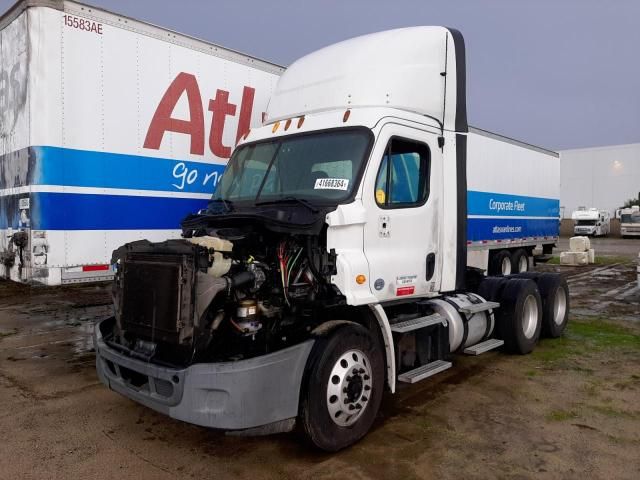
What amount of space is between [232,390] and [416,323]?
2152 mm

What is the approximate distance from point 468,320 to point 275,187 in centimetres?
280

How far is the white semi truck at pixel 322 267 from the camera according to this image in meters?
3.70

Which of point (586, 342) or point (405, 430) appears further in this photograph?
point (586, 342)

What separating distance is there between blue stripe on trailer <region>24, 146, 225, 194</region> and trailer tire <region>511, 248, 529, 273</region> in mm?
9627

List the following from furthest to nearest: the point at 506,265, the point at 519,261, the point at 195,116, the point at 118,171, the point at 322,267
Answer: the point at 519,261, the point at 506,265, the point at 195,116, the point at 118,171, the point at 322,267

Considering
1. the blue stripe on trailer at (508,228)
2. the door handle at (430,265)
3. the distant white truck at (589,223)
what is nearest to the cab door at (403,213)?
the door handle at (430,265)

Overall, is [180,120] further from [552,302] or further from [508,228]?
[508,228]

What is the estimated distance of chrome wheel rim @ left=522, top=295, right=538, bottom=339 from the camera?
6.95m

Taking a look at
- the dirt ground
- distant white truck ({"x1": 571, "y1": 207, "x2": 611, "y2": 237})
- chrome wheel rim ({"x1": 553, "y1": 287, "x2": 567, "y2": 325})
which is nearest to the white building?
distant white truck ({"x1": 571, "y1": 207, "x2": 611, "y2": 237})

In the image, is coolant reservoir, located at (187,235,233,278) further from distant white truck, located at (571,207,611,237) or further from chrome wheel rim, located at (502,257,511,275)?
distant white truck, located at (571,207,611,237)

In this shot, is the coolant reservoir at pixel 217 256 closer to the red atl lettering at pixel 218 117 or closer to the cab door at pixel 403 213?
the cab door at pixel 403 213

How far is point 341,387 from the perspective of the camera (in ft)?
13.3

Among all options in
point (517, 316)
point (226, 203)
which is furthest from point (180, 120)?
point (517, 316)

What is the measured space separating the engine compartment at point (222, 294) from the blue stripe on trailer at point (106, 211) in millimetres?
1528
